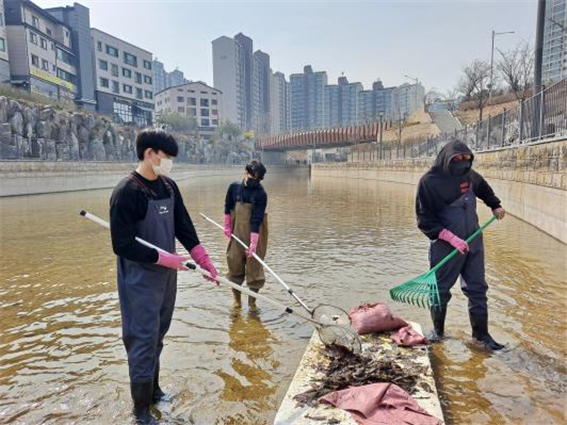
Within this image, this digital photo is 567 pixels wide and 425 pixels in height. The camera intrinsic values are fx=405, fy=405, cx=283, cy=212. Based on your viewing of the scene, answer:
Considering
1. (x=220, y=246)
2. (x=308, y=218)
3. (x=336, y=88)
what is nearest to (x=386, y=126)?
(x=308, y=218)

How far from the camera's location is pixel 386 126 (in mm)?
59281

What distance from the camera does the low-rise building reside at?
106438mm

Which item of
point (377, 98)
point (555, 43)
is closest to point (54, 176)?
point (555, 43)

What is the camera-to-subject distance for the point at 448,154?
3957mm

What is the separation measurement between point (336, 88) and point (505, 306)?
153823 millimetres

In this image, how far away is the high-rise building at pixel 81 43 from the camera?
60.0 meters

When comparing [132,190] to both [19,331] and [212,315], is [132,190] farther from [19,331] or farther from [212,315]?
[19,331]

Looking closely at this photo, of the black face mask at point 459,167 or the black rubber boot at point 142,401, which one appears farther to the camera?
the black face mask at point 459,167

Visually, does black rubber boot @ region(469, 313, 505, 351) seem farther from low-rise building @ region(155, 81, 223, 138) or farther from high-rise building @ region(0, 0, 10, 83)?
low-rise building @ region(155, 81, 223, 138)

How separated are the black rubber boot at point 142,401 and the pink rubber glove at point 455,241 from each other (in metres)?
2.91

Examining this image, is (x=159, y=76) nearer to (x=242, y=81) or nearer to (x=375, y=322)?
(x=242, y=81)

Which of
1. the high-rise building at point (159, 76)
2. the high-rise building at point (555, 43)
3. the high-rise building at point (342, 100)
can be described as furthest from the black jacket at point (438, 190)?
the high-rise building at point (159, 76)

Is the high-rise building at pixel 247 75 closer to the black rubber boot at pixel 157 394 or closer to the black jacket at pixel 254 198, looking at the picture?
the black jacket at pixel 254 198

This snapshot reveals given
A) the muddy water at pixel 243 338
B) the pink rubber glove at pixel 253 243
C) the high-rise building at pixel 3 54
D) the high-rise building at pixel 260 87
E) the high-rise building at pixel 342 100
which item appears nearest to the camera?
the muddy water at pixel 243 338
